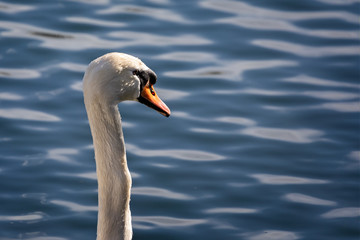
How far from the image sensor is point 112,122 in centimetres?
529

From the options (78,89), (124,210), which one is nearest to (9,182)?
(78,89)

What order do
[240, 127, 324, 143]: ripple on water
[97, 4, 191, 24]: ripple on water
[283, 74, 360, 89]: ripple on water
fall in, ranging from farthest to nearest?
[97, 4, 191, 24]: ripple on water → [283, 74, 360, 89]: ripple on water → [240, 127, 324, 143]: ripple on water

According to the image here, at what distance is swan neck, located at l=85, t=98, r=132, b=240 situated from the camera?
208 inches

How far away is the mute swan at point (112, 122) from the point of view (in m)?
5.16

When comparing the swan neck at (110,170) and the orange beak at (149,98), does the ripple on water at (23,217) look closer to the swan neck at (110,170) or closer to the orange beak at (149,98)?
the swan neck at (110,170)

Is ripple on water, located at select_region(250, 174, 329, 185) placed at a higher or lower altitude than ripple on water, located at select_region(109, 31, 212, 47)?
lower

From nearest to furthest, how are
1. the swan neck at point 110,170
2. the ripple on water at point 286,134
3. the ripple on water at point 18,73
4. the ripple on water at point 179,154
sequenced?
the swan neck at point 110,170
the ripple on water at point 179,154
the ripple on water at point 286,134
the ripple on water at point 18,73

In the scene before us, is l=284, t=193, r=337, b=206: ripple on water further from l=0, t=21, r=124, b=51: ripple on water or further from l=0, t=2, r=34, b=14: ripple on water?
l=0, t=2, r=34, b=14: ripple on water

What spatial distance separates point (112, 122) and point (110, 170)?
0.33 metres

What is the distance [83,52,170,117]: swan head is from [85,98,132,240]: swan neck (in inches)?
3.0

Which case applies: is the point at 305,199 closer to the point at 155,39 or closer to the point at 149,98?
the point at 149,98

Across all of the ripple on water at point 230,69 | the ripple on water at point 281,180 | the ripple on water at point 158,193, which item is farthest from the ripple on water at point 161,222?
the ripple on water at point 230,69

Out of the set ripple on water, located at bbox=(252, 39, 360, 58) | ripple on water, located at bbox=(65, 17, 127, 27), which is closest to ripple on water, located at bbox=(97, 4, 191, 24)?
ripple on water, located at bbox=(65, 17, 127, 27)

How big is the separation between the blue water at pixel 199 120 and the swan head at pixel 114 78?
6.94 ft
